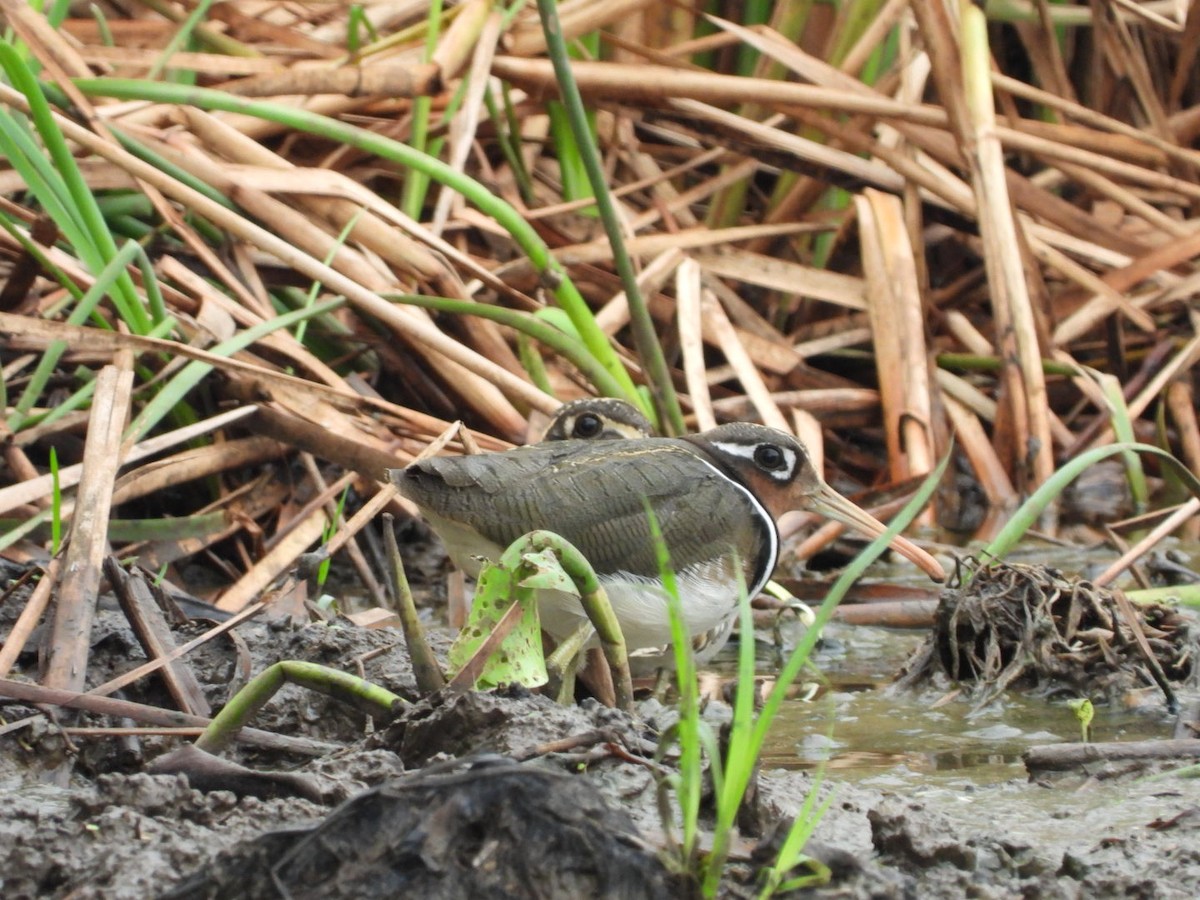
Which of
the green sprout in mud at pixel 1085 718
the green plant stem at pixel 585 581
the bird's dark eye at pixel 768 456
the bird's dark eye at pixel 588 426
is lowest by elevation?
the green sprout in mud at pixel 1085 718

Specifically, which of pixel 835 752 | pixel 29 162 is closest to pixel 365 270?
pixel 29 162

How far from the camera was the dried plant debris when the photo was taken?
4199 mm

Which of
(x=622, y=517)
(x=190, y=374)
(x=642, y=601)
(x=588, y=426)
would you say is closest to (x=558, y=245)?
(x=588, y=426)

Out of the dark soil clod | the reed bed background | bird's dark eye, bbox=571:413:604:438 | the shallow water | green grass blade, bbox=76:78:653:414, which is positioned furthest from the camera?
green grass blade, bbox=76:78:653:414

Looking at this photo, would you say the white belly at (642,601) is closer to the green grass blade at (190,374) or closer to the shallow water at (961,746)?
the shallow water at (961,746)

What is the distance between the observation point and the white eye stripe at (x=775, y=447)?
14.1 feet

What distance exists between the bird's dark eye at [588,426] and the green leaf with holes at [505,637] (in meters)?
1.97

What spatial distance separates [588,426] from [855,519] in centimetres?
85

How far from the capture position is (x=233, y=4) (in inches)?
276

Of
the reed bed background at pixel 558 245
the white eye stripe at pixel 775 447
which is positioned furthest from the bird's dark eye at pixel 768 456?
the reed bed background at pixel 558 245

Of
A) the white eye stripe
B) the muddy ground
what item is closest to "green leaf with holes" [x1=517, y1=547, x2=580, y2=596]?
the muddy ground

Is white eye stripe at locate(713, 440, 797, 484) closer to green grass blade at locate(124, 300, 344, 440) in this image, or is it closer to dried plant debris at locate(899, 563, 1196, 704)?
dried plant debris at locate(899, 563, 1196, 704)

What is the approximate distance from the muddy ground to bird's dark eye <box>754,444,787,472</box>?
3.90ft

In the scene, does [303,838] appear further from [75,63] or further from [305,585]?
[75,63]
